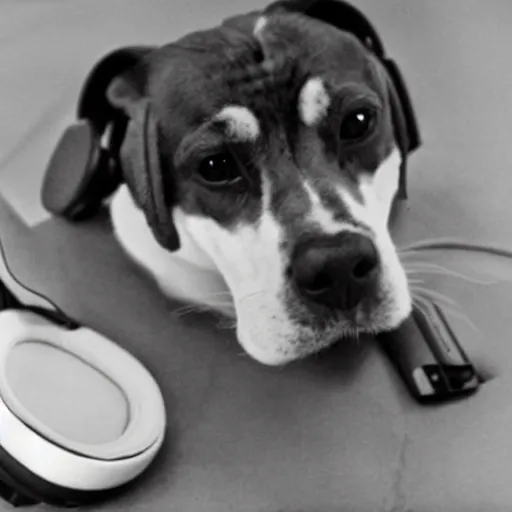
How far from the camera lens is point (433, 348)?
0.57 m

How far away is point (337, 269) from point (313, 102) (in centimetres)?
13

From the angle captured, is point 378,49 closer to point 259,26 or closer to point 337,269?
point 259,26

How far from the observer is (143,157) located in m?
0.62

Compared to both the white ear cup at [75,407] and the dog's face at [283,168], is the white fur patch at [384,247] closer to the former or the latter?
the dog's face at [283,168]

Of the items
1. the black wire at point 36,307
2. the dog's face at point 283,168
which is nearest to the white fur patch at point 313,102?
the dog's face at point 283,168

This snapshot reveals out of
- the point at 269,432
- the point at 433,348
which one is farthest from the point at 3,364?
the point at 433,348

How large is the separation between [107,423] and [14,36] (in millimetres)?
348

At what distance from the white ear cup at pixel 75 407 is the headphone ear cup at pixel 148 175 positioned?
3.7 inches

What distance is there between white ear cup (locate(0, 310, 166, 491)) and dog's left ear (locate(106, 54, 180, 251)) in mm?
96

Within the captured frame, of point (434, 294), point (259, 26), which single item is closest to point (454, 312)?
point (434, 294)

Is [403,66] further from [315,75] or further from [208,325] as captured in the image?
[208,325]

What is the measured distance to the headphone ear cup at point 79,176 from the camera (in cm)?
64

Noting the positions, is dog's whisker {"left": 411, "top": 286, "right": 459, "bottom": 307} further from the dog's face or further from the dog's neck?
the dog's neck

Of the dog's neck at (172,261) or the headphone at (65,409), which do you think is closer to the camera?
the headphone at (65,409)
